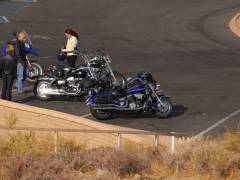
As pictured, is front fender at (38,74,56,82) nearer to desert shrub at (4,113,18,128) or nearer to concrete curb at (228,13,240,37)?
desert shrub at (4,113,18,128)

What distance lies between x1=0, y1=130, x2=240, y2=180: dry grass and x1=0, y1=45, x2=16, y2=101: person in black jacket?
8366mm

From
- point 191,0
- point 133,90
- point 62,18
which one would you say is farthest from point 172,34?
point 133,90

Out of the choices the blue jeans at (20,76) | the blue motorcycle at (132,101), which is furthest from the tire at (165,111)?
the blue jeans at (20,76)

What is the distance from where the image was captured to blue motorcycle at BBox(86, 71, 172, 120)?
62.9 feet

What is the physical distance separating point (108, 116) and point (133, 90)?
2.84ft

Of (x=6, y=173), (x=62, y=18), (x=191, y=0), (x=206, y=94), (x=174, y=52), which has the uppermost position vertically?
(x=191, y=0)

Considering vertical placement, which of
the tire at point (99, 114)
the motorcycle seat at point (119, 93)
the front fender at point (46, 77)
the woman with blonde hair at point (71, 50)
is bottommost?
the tire at point (99, 114)

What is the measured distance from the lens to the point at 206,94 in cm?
2253

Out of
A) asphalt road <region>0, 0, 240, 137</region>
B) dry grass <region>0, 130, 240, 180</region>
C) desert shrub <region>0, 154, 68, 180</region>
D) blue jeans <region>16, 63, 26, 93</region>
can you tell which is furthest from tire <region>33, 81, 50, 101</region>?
desert shrub <region>0, 154, 68, 180</region>

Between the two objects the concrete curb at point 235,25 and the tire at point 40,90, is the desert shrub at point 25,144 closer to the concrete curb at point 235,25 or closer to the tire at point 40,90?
the tire at point 40,90

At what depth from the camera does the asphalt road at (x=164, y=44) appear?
66.4 feet

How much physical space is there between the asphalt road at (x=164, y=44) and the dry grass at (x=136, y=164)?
5170 mm

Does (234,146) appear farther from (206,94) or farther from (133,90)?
(206,94)

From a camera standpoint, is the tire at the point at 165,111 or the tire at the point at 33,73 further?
the tire at the point at 33,73
